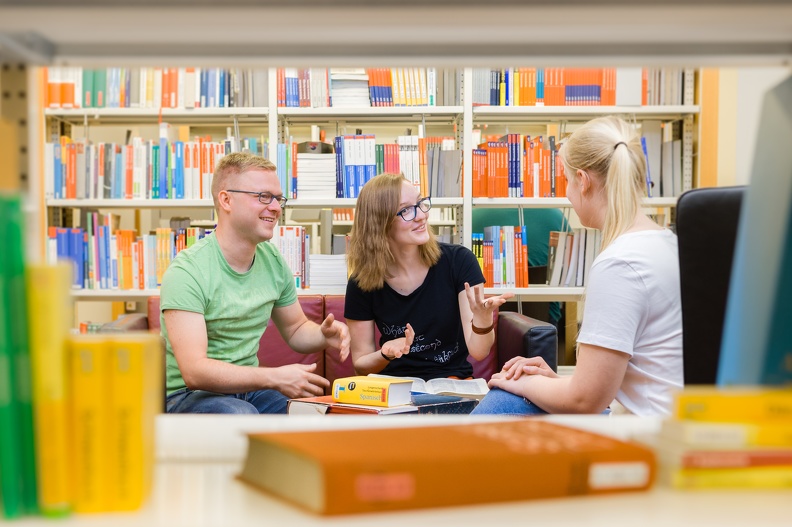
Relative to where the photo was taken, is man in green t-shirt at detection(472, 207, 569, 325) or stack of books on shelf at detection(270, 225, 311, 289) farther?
man in green t-shirt at detection(472, 207, 569, 325)

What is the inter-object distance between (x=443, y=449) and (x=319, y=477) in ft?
0.38

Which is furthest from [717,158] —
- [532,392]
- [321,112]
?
[532,392]

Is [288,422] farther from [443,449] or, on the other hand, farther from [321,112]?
[321,112]

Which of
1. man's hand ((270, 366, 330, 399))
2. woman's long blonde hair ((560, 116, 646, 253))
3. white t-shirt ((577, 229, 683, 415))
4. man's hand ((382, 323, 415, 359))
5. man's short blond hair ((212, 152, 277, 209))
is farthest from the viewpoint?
man's short blond hair ((212, 152, 277, 209))

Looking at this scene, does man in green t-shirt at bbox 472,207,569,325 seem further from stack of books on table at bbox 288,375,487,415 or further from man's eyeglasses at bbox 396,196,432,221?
stack of books on table at bbox 288,375,487,415

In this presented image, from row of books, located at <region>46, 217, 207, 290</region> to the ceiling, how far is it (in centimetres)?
342

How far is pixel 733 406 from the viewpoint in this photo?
71 cm

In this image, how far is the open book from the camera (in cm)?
239

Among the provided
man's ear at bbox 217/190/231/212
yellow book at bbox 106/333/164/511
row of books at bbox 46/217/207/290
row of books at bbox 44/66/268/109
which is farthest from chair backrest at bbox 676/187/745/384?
row of books at bbox 46/217/207/290

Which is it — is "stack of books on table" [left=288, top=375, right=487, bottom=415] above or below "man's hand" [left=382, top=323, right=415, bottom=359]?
below

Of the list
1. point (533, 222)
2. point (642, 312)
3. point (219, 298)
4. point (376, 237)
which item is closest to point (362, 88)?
point (533, 222)

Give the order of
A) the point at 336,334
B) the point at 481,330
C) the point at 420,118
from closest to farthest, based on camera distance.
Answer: the point at 336,334, the point at 481,330, the point at 420,118

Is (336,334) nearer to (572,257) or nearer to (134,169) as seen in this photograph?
(572,257)

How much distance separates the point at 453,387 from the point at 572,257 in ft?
6.29
